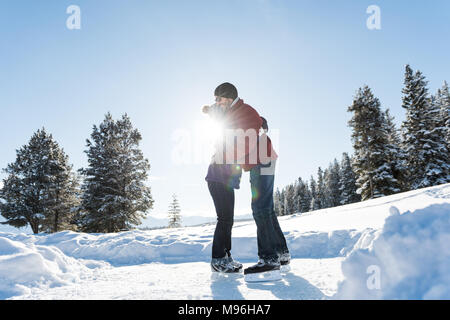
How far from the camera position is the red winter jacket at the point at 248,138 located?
2744 millimetres

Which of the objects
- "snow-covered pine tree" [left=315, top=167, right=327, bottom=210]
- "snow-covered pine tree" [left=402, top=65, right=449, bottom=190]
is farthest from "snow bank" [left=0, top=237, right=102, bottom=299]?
"snow-covered pine tree" [left=315, top=167, right=327, bottom=210]

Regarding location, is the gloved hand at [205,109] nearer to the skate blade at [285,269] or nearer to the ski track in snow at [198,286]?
the ski track in snow at [198,286]

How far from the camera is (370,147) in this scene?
21.5 metres

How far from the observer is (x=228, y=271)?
2.81 meters

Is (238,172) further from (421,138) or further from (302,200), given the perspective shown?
(302,200)

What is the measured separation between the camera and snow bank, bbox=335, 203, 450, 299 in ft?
4.96

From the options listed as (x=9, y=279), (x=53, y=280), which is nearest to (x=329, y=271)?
(x=53, y=280)

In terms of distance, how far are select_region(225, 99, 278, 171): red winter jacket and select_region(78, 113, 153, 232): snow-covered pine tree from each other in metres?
14.7

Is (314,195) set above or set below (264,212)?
below

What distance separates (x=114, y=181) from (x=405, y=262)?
1682 centimetres

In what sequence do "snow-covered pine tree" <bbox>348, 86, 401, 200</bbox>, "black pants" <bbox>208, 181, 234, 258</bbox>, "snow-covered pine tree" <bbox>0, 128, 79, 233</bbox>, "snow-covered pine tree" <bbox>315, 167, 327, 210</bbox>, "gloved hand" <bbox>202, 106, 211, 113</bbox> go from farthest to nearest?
"snow-covered pine tree" <bbox>315, 167, 327, 210</bbox> < "snow-covered pine tree" <bbox>348, 86, 401, 200</bbox> < "snow-covered pine tree" <bbox>0, 128, 79, 233</bbox> < "gloved hand" <bbox>202, 106, 211, 113</bbox> < "black pants" <bbox>208, 181, 234, 258</bbox>

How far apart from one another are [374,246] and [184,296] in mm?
1497

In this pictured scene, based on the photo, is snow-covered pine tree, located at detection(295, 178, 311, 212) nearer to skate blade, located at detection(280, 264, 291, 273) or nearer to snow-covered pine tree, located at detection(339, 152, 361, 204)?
snow-covered pine tree, located at detection(339, 152, 361, 204)

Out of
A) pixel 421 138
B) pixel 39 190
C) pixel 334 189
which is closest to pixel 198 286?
pixel 39 190
